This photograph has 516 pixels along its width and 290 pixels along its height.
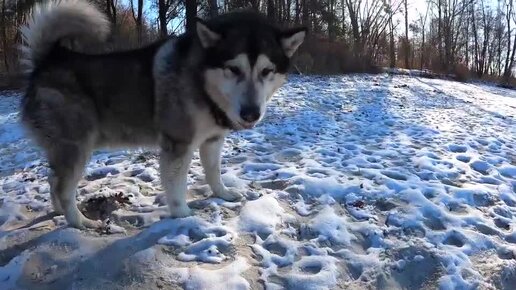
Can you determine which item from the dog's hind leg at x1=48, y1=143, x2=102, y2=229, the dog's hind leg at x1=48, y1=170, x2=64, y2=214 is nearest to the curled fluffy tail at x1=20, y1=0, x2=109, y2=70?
the dog's hind leg at x1=48, y1=143, x2=102, y2=229

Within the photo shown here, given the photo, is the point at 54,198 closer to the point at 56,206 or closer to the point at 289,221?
the point at 56,206

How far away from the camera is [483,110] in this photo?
10094 mm

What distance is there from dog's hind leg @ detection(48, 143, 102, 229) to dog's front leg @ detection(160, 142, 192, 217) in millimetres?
583

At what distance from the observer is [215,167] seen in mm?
4254

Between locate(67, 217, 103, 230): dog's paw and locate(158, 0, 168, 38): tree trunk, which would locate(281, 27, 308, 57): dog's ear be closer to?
locate(67, 217, 103, 230): dog's paw

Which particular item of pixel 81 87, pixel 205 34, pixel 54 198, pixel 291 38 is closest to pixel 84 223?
pixel 54 198

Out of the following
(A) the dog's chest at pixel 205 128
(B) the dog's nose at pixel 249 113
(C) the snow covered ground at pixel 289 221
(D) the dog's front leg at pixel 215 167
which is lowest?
(C) the snow covered ground at pixel 289 221

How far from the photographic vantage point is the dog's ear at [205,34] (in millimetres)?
3438

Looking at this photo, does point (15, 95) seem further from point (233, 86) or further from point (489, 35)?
point (489, 35)

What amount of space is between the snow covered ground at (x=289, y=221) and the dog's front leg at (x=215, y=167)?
0.37ft

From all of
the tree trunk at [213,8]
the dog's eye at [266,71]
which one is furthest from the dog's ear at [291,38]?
the tree trunk at [213,8]

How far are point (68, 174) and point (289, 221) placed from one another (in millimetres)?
1745

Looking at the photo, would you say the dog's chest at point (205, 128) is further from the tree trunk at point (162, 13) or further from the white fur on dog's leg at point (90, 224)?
the tree trunk at point (162, 13)

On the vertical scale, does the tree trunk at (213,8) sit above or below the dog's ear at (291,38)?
above
